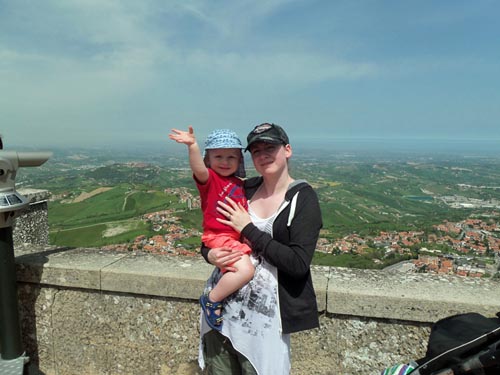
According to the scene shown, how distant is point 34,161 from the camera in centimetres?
237

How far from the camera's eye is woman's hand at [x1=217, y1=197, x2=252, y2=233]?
170cm

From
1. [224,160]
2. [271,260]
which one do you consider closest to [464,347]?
[271,260]

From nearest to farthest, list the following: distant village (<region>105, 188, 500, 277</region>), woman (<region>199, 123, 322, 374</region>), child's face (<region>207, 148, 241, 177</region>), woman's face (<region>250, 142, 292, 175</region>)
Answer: woman (<region>199, 123, 322, 374</region>), woman's face (<region>250, 142, 292, 175</region>), child's face (<region>207, 148, 241, 177</region>), distant village (<region>105, 188, 500, 277</region>)

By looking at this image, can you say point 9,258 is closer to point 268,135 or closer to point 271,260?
point 271,260

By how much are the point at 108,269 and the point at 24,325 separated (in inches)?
40.3

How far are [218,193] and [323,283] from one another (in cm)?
114

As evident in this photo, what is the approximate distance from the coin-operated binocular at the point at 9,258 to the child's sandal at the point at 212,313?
1395 mm

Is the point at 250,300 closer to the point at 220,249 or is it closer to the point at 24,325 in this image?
the point at 220,249

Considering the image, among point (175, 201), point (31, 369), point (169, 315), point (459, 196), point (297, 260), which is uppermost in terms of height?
point (297, 260)

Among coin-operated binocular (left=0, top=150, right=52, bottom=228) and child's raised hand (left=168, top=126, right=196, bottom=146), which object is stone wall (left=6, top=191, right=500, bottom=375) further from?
child's raised hand (left=168, top=126, right=196, bottom=146)

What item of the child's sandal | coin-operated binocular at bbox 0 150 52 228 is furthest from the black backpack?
coin-operated binocular at bbox 0 150 52 228

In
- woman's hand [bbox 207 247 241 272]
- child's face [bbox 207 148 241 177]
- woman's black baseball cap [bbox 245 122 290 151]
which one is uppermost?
woman's black baseball cap [bbox 245 122 290 151]

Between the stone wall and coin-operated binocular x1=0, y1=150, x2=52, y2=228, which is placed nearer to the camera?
coin-operated binocular x1=0, y1=150, x2=52, y2=228

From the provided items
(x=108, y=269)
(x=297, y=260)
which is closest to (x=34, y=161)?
(x=108, y=269)
